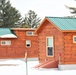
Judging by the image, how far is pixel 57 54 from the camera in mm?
30781

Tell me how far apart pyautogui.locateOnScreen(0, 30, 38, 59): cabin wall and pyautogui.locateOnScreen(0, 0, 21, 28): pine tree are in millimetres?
37745

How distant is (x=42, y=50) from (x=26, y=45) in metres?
17.0

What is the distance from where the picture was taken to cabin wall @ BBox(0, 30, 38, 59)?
48.8 meters

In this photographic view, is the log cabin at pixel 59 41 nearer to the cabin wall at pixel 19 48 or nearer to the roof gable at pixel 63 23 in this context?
the roof gable at pixel 63 23

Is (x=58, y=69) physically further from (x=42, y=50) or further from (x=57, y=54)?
(x=42, y=50)

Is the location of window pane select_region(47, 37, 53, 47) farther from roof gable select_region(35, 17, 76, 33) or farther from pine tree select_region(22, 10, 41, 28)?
pine tree select_region(22, 10, 41, 28)

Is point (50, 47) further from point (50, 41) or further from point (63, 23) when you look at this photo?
point (63, 23)

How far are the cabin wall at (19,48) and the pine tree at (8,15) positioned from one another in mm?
37745

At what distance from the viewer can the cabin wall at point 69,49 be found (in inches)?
1164

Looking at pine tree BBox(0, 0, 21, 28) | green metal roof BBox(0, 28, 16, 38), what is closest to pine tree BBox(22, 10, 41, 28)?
pine tree BBox(0, 0, 21, 28)

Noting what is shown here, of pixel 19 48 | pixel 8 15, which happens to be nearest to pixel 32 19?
pixel 8 15

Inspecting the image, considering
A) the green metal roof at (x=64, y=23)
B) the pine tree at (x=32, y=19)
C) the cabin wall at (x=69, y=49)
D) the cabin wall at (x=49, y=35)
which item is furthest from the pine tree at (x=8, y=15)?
the cabin wall at (x=69, y=49)

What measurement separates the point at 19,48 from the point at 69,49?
66.9ft

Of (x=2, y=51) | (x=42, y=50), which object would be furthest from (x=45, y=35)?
(x=2, y=51)
